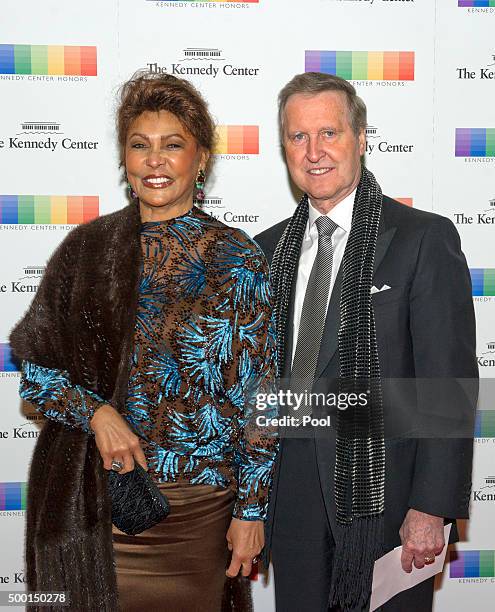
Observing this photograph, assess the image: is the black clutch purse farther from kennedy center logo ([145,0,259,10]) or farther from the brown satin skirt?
kennedy center logo ([145,0,259,10])

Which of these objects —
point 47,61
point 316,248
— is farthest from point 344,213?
point 47,61

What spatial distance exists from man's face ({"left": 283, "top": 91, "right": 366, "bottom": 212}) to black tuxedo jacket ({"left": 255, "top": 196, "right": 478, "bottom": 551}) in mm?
247

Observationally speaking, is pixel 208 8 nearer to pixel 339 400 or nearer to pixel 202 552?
pixel 339 400

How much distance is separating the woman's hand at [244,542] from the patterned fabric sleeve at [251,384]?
0.03 metres

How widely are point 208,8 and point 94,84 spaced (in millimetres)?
589

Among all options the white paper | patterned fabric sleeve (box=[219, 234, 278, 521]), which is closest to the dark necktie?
patterned fabric sleeve (box=[219, 234, 278, 521])

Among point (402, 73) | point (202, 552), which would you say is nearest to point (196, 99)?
point (202, 552)

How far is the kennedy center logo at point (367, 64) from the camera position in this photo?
3.13 m

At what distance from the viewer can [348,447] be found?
2154 millimetres

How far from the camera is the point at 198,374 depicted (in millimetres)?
1920

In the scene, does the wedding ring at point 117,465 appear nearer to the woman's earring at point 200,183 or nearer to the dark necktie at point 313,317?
the dark necktie at point 313,317

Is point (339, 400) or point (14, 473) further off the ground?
point (339, 400)

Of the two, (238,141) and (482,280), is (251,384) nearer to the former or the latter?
(238,141)

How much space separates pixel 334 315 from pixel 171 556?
0.85 m
